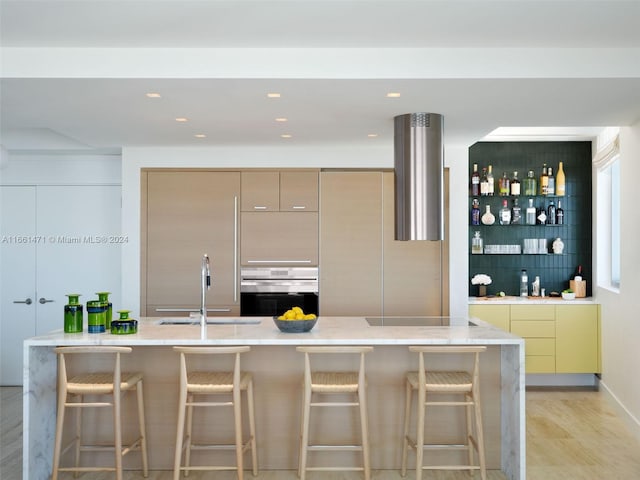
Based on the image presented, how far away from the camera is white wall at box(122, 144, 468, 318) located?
6.30 meters

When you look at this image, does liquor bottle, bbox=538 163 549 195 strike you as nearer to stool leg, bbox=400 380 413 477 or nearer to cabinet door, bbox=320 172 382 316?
cabinet door, bbox=320 172 382 316

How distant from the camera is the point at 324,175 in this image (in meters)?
6.37

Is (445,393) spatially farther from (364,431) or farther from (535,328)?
(535,328)

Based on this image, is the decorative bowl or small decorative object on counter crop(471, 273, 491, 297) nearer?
the decorative bowl

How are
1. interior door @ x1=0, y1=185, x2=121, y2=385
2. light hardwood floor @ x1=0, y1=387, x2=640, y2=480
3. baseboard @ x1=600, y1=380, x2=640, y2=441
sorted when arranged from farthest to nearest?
interior door @ x1=0, y1=185, x2=121, y2=385
baseboard @ x1=600, y1=380, x2=640, y2=441
light hardwood floor @ x1=0, y1=387, x2=640, y2=480

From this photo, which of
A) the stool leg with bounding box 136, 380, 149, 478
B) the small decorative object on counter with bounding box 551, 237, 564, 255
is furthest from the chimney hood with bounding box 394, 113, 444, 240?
the small decorative object on counter with bounding box 551, 237, 564, 255

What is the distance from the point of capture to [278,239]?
633 centimetres

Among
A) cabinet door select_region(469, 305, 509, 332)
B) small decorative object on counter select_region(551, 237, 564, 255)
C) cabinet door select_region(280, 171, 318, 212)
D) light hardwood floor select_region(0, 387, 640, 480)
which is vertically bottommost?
light hardwood floor select_region(0, 387, 640, 480)

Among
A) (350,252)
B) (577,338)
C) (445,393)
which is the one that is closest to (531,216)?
(577,338)

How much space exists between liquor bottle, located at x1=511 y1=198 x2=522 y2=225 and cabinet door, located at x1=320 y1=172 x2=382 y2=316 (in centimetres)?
159

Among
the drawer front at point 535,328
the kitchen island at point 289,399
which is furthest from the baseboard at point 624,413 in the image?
the kitchen island at point 289,399

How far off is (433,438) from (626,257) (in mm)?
2429

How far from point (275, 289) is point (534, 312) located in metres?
2.62

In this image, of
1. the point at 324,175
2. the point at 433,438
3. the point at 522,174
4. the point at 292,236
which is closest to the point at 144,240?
the point at 292,236
